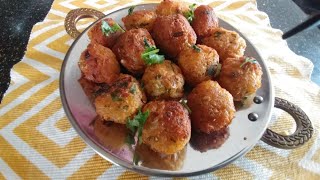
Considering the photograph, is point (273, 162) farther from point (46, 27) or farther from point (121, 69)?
point (46, 27)

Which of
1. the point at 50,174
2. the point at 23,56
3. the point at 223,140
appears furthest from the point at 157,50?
the point at 23,56

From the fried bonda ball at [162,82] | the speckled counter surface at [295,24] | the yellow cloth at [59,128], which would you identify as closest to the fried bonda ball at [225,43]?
the fried bonda ball at [162,82]

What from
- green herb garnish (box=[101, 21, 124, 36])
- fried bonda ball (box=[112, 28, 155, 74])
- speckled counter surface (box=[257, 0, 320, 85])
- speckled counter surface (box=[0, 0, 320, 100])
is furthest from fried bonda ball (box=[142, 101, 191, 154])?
speckled counter surface (box=[257, 0, 320, 85])

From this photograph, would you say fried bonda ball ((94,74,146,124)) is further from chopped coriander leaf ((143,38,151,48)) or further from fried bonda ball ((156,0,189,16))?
fried bonda ball ((156,0,189,16))

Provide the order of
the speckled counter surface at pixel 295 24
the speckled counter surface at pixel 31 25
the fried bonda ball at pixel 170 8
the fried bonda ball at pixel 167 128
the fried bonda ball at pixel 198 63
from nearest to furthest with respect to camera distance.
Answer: the fried bonda ball at pixel 167 128 < the fried bonda ball at pixel 198 63 < the fried bonda ball at pixel 170 8 < the speckled counter surface at pixel 31 25 < the speckled counter surface at pixel 295 24

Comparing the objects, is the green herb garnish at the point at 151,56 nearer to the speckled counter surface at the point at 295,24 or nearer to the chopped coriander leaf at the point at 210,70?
the chopped coriander leaf at the point at 210,70
